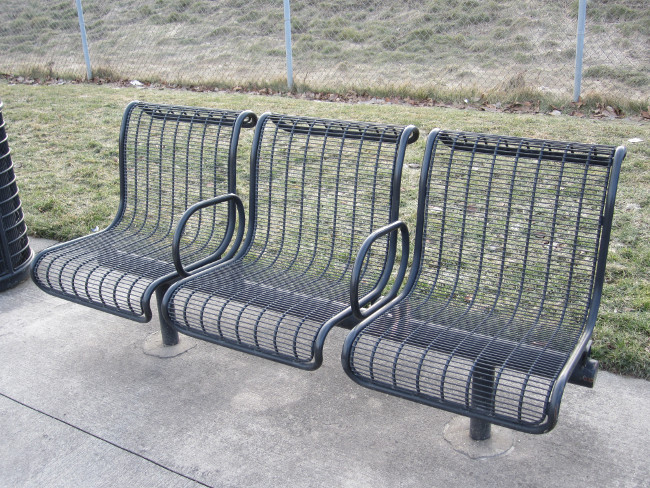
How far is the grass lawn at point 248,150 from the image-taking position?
3.68 meters

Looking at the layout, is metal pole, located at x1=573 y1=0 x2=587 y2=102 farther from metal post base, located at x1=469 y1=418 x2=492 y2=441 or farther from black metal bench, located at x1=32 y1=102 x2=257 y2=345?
metal post base, located at x1=469 y1=418 x2=492 y2=441

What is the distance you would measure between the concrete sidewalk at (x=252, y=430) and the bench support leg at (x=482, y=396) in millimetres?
65

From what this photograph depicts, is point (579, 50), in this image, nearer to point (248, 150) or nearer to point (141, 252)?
point (248, 150)

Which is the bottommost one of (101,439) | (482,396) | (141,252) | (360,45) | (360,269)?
(101,439)

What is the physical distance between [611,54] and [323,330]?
7.58 metres

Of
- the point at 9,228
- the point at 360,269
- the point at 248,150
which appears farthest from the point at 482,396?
the point at 248,150

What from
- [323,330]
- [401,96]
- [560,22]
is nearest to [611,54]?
[560,22]

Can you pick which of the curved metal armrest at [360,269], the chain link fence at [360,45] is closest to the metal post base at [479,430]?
the curved metal armrest at [360,269]

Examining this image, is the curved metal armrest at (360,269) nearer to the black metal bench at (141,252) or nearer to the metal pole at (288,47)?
the black metal bench at (141,252)

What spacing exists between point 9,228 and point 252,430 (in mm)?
2257

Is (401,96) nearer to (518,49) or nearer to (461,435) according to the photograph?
(518,49)

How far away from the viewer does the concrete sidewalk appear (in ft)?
8.92

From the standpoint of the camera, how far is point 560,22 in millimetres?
9422

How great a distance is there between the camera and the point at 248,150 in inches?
257
